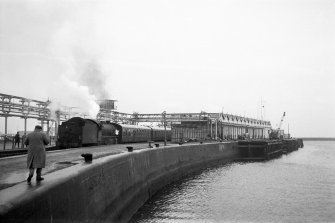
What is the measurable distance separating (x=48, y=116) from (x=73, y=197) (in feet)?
109

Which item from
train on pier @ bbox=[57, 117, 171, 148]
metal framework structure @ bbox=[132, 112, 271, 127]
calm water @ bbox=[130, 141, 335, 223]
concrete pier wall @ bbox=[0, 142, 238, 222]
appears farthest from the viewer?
metal framework structure @ bbox=[132, 112, 271, 127]

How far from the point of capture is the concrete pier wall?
Result: 8.15 meters

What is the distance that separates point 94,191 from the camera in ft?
43.7

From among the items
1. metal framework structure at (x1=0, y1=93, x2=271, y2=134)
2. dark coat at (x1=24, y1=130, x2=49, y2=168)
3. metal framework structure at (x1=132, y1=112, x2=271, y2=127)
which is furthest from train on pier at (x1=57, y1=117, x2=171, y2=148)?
metal framework structure at (x1=132, y1=112, x2=271, y2=127)

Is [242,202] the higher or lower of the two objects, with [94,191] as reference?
lower

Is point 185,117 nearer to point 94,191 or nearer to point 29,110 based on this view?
point 29,110

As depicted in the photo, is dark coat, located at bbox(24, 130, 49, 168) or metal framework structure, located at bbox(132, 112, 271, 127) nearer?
dark coat, located at bbox(24, 130, 49, 168)

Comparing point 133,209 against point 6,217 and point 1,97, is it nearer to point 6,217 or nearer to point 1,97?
point 6,217

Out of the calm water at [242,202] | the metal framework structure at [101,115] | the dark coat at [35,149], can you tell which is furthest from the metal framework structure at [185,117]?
the dark coat at [35,149]

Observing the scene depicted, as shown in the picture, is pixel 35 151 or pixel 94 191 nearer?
pixel 35 151

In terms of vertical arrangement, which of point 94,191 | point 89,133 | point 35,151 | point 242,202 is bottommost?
point 242,202

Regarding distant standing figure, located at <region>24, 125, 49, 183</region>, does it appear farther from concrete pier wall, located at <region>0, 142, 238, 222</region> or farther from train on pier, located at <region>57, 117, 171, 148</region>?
train on pier, located at <region>57, 117, 171, 148</region>

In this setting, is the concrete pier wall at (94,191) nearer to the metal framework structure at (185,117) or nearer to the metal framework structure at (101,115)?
the metal framework structure at (101,115)

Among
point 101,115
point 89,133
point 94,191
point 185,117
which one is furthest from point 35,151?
point 185,117
